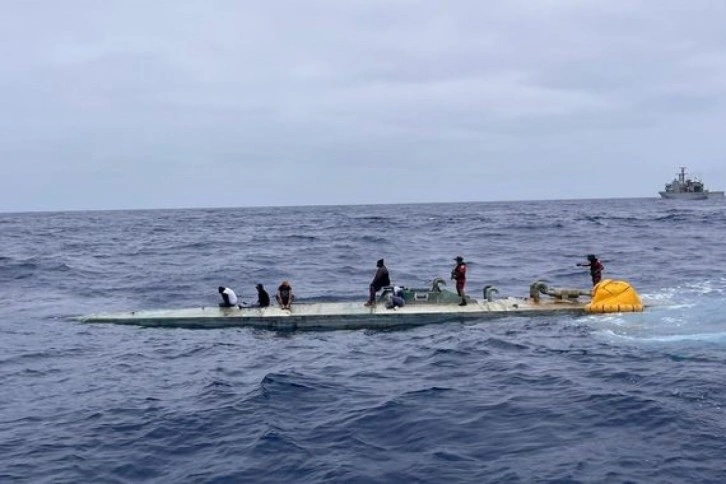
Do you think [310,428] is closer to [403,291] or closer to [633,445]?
[633,445]

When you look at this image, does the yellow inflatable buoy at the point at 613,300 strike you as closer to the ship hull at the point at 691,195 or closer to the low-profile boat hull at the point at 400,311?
the low-profile boat hull at the point at 400,311

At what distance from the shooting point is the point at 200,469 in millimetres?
12227

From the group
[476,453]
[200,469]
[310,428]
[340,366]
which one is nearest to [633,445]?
[476,453]

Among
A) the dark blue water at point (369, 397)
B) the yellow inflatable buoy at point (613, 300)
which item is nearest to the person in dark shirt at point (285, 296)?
the dark blue water at point (369, 397)

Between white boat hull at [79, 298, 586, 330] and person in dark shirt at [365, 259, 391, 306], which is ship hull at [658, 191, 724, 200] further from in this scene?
person in dark shirt at [365, 259, 391, 306]

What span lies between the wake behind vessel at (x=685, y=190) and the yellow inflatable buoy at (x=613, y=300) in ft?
407

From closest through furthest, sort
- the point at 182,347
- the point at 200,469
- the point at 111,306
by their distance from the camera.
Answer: the point at 200,469 < the point at 182,347 < the point at 111,306

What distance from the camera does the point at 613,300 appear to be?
24984mm

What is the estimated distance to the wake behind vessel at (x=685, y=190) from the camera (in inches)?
5418

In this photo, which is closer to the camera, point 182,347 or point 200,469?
point 200,469

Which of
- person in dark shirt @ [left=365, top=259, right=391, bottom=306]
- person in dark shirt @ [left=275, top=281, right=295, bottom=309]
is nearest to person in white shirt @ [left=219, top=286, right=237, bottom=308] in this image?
person in dark shirt @ [left=275, top=281, right=295, bottom=309]

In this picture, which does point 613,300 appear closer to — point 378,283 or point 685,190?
point 378,283

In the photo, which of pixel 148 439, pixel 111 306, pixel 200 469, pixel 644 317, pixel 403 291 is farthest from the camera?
pixel 111 306

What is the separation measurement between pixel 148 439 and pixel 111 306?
18.7 m
